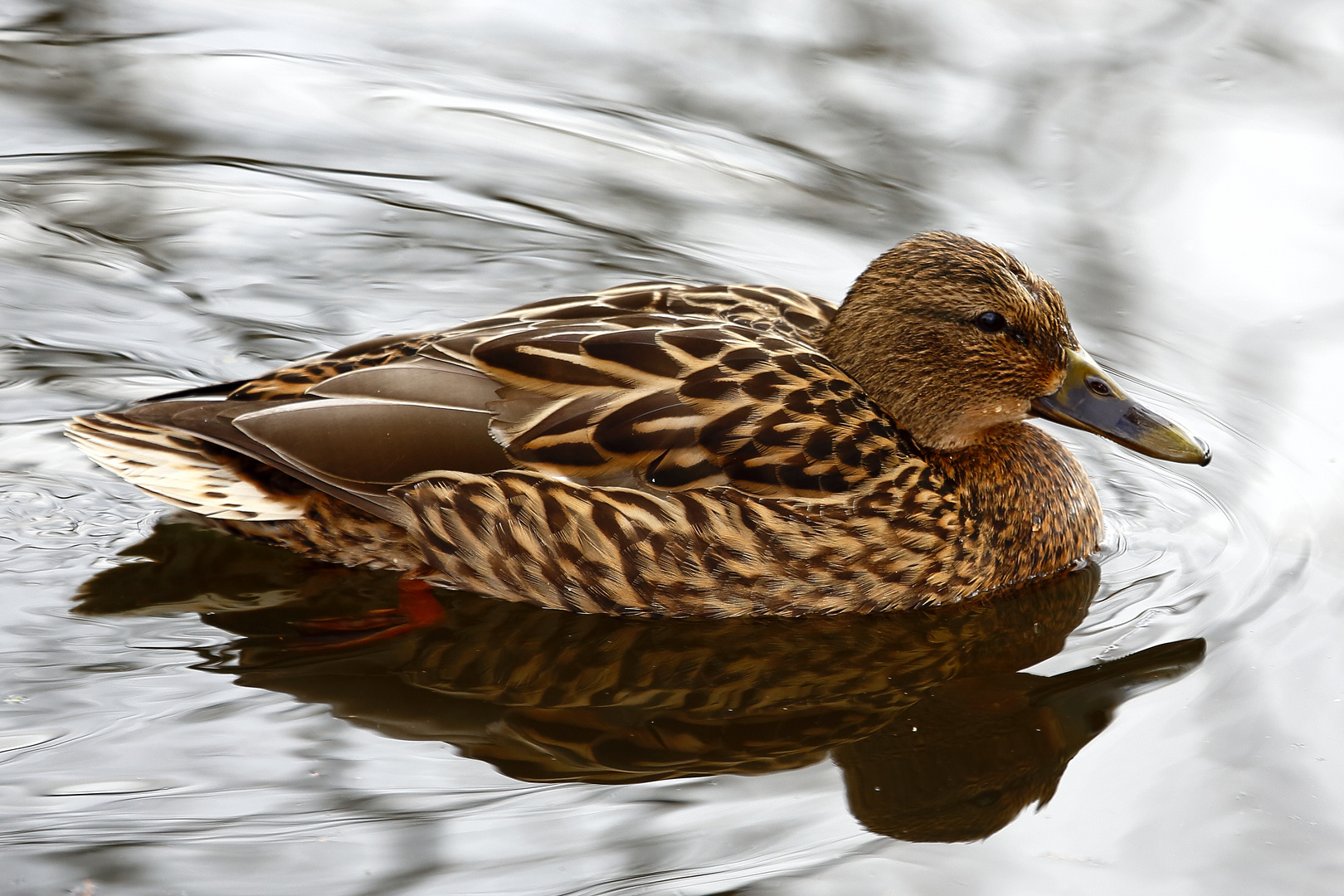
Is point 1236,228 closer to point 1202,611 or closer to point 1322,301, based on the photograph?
point 1322,301

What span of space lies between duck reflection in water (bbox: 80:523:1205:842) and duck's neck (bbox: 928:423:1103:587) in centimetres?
14

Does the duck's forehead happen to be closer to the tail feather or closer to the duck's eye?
the duck's eye

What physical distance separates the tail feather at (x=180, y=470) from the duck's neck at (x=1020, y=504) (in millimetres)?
2771

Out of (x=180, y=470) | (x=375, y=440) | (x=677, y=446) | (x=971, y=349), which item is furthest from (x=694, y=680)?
(x=180, y=470)

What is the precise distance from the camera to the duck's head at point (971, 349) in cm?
666

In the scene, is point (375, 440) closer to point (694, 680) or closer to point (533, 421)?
point (533, 421)

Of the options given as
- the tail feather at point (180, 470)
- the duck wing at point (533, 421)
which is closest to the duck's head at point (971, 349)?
the duck wing at point (533, 421)

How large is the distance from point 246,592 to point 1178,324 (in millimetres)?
4867

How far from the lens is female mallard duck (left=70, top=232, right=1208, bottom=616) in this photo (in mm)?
6348

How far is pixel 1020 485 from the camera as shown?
688 centimetres

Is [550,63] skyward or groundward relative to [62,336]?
skyward

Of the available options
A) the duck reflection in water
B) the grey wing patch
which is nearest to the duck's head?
the duck reflection in water

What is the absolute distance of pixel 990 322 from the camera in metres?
6.68

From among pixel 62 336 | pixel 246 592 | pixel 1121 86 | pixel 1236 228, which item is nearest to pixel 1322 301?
pixel 1236 228
